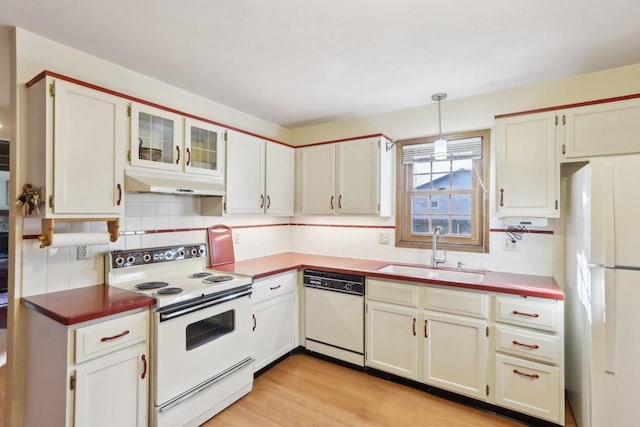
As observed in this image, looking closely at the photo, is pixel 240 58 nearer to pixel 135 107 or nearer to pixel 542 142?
pixel 135 107

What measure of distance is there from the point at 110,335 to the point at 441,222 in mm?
2726

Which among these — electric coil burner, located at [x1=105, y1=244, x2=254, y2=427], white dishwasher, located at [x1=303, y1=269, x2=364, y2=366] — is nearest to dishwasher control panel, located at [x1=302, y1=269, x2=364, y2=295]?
white dishwasher, located at [x1=303, y1=269, x2=364, y2=366]

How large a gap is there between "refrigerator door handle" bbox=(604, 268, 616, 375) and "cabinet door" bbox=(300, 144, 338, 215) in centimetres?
209

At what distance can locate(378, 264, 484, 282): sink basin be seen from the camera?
258 cm

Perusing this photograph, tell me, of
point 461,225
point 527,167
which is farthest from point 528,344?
point 527,167

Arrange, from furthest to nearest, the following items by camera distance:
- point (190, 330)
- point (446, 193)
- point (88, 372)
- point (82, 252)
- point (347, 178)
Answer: point (347, 178), point (446, 193), point (190, 330), point (82, 252), point (88, 372)

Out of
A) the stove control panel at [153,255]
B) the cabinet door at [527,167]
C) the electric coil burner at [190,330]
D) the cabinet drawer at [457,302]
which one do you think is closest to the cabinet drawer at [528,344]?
the cabinet drawer at [457,302]

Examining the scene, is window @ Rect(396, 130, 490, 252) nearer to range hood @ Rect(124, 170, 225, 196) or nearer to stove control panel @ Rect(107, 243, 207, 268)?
range hood @ Rect(124, 170, 225, 196)

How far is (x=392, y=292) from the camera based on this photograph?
2555 millimetres

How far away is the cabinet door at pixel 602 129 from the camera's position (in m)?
2.02

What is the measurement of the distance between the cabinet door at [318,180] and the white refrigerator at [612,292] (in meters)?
2.00

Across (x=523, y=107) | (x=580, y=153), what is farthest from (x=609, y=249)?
(x=523, y=107)

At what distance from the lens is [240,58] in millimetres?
2143

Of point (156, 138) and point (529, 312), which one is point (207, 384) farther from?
point (529, 312)
